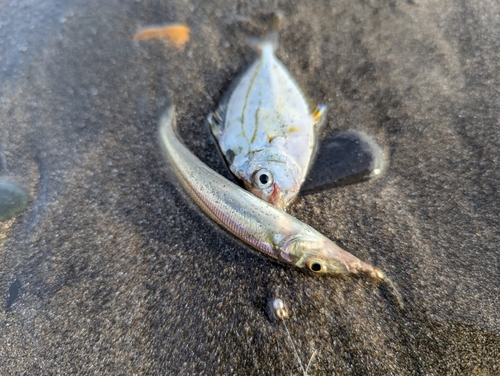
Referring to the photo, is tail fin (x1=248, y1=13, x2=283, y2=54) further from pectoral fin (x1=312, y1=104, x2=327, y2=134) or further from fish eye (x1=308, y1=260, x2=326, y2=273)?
fish eye (x1=308, y1=260, x2=326, y2=273)

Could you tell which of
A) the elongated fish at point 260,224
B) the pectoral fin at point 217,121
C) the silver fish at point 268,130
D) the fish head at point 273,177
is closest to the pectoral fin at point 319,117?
the silver fish at point 268,130

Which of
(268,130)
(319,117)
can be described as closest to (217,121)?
(268,130)

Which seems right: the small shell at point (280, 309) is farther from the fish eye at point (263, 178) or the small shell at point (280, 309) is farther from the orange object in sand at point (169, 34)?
the orange object in sand at point (169, 34)

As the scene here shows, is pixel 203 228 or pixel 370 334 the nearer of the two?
pixel 370 334

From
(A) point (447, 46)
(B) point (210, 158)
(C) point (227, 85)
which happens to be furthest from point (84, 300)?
(A) point (447, 46)

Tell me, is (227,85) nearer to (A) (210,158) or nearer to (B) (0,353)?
(A) (210,158)
